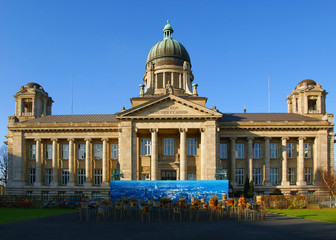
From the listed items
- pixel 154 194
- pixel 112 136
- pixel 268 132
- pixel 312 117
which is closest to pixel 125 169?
pixel 112 136

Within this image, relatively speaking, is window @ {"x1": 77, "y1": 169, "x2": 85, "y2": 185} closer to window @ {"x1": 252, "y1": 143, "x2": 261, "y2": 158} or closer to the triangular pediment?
the triangular pediment

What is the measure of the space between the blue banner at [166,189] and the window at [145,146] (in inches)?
702

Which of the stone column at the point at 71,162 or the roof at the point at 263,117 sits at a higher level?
the roof at the point at 263,117

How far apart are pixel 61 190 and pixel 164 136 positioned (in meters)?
20.7

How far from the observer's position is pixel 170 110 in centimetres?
5519

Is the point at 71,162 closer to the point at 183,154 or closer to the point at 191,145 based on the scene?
the point at 183,154

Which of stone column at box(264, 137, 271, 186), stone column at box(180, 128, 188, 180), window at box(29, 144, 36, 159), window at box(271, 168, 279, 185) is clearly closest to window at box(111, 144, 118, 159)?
stone column at box(180, 128, 188, 180)

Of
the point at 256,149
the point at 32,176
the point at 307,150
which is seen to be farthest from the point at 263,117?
the point at 32,176

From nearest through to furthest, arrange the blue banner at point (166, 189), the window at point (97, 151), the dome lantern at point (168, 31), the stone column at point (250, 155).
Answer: the blue banner at point (166, 189)
the stone column at point (250, 155)
the window at point (97, 151)
the dome lantern at point (168, 31)

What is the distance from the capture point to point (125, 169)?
53719 mm

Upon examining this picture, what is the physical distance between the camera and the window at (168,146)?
58.7 m

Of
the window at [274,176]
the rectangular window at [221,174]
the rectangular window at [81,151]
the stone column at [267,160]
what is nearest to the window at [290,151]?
the window at [274,176]

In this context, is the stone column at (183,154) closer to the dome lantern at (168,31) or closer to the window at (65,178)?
the window at (65,178)

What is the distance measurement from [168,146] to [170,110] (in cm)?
722
